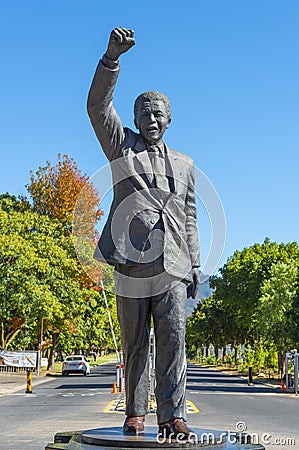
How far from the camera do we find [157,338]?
6379 mm

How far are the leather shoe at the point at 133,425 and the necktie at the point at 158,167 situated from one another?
1.90m

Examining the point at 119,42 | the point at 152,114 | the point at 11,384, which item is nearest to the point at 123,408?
the point at 152,114

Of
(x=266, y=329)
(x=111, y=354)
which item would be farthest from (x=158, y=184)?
(x=111, y=354)

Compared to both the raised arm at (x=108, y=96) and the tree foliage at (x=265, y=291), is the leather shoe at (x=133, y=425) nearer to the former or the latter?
the raised arm at (x=108, y=96)

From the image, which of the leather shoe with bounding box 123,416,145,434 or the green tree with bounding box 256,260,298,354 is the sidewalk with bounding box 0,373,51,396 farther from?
the leather shoe with bounding box 123,416,145,434

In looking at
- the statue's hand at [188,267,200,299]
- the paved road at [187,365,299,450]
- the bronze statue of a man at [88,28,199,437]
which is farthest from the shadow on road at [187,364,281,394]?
the bronze statue of a man at [88,28,199,437]

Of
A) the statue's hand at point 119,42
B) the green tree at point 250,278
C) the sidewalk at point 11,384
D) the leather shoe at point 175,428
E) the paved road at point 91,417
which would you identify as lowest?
the paved road at point 91,417

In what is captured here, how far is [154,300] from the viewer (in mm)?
6379

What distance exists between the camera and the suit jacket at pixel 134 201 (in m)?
6.33

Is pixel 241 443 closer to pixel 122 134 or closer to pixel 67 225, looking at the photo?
pixel 122 134

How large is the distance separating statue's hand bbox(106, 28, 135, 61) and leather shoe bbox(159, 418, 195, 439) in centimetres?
288

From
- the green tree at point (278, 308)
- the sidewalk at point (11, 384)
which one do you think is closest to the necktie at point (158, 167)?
the sidewalk at point (11, 384)

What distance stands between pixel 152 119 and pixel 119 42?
2.66ft

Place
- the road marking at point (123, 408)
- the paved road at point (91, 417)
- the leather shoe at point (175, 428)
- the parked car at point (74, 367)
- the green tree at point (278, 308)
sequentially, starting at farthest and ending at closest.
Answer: the parked car at point (74, 367) < the green tree at point (278, 308) < the road marking at point (123, 408) < the paved road at point (91, 417) < the leather shoe at point (175, 428)
